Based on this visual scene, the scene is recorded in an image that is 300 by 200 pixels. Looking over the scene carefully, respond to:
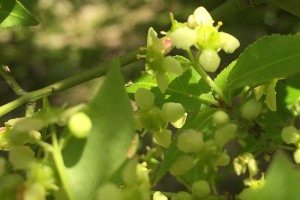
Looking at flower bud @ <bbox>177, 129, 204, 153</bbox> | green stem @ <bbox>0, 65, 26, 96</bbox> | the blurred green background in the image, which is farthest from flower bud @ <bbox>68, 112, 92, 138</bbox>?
the blurred green background

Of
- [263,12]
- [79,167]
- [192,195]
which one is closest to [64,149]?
[79,167]

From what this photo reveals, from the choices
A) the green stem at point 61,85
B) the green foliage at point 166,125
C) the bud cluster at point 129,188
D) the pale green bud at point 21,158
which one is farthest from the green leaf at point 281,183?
the green stem at point 61,85

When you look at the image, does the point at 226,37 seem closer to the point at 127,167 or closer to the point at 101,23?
the point at 127,167

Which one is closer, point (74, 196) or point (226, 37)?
point (74, 196)

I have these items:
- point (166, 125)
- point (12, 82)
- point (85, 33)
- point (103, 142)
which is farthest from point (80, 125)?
point (85, 33)

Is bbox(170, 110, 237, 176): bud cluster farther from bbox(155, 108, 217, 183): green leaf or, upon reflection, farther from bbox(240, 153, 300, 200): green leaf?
bbox(240, 153, 300, 200): green leaf

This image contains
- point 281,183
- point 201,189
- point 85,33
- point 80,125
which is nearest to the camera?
point 281,183

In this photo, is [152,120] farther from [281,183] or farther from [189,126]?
→ [281,183]
